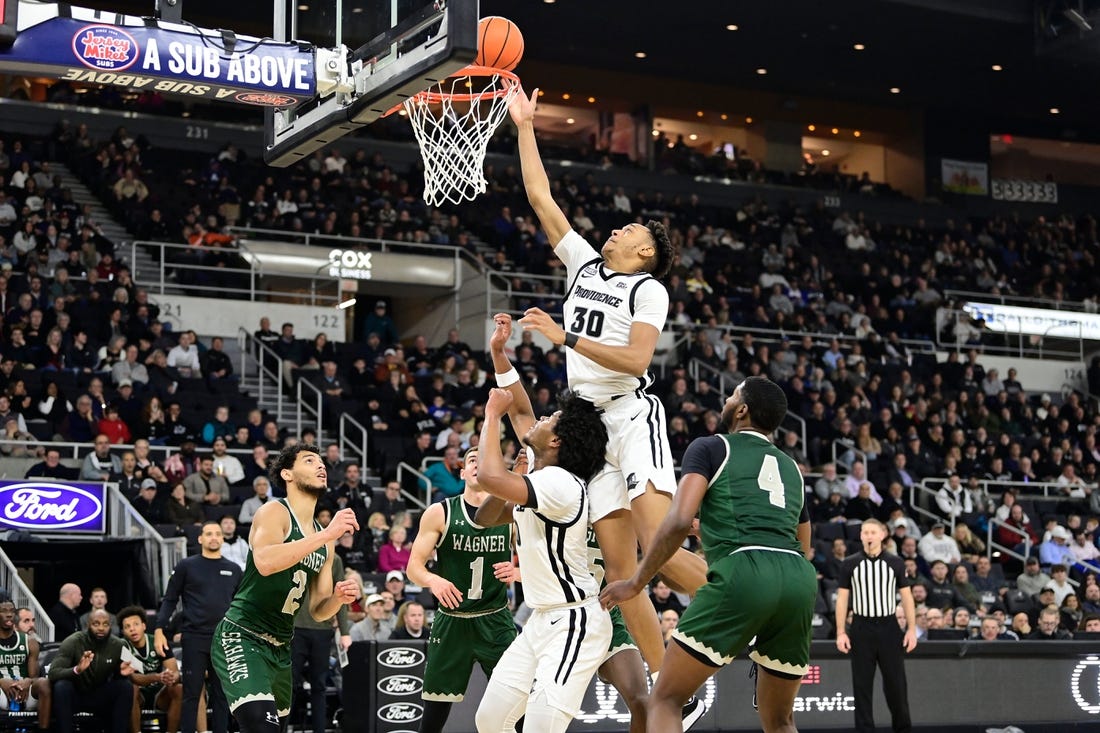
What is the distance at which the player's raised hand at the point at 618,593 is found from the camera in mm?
6304

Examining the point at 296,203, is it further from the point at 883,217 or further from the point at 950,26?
the point at 883,217

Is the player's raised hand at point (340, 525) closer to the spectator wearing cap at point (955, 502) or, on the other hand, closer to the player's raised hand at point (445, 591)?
the player's raised hand at point (445, 591)

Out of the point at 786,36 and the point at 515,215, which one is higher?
the point at 786,36

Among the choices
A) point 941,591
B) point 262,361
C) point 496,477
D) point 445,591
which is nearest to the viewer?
point 496,477

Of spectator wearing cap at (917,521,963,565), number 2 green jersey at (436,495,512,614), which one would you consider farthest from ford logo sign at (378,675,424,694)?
spectator wearing cap at (917,521,963,565)

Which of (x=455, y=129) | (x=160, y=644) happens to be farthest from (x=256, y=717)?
(x=160, y=644)

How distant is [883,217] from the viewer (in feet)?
118

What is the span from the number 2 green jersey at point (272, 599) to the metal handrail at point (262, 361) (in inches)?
Result: 531

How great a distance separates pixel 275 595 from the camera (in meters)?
7.65

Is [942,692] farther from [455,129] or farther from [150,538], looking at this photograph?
[150,538]

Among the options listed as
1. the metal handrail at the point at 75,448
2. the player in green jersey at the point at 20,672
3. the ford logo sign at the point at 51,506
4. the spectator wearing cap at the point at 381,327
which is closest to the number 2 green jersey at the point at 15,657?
the player in green jersey at the point at 20,672

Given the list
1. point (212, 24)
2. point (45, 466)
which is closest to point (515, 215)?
point (212, 24)

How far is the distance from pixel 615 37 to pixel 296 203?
9355mm

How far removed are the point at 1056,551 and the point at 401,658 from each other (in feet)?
45.6
